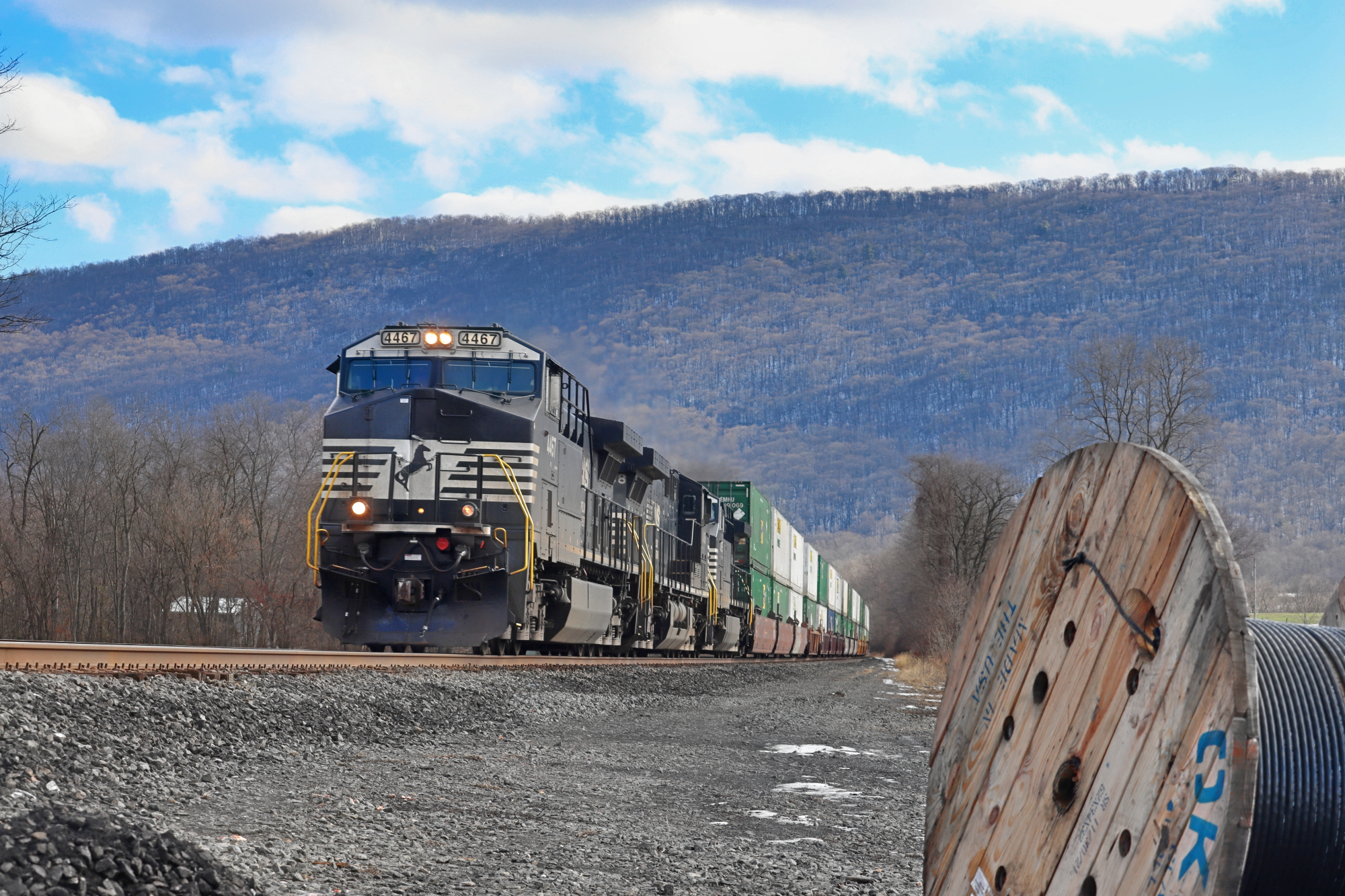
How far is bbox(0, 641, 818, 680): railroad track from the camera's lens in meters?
8.85

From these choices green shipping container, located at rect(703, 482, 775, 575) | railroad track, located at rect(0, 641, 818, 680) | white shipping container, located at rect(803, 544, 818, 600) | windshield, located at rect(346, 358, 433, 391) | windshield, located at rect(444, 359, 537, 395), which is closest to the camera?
railroad track, located at rect(0, 641, 818, 680)

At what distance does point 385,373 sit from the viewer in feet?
50.0

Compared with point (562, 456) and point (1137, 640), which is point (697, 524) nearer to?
point (562, 456)

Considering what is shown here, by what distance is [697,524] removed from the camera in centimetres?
2652

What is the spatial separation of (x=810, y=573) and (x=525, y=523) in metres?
33.5

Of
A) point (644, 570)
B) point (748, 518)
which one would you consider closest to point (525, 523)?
point (644, 570)

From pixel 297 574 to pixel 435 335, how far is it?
25.1 meters

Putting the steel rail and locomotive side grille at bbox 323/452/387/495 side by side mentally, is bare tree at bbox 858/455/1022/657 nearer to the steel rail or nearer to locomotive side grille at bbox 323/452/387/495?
the steel rail

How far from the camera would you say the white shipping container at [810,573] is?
45.7 meters

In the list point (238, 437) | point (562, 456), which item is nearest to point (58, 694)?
point (562, 456)

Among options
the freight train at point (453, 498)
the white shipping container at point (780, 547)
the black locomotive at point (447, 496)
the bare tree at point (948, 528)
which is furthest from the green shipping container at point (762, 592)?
the black locomotive at point (447, 496)

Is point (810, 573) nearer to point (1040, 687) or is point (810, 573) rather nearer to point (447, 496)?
point (447, 496)

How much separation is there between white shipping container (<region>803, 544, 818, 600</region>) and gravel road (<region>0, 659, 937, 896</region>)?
3343 cm

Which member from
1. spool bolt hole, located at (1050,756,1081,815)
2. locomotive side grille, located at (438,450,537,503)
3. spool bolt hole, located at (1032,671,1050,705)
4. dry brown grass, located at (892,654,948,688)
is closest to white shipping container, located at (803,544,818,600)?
dry brown grass, located at (892,654,948,688)
